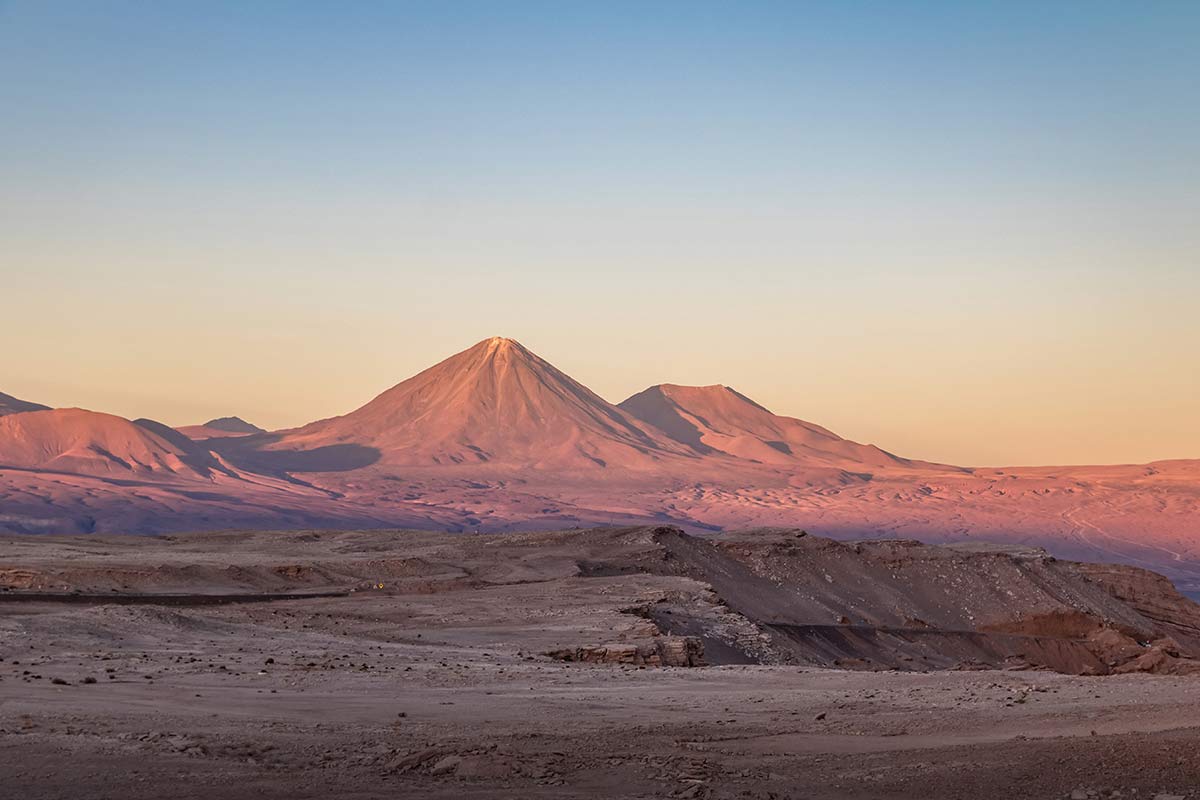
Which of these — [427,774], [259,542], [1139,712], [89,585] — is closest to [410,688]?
[427,774]

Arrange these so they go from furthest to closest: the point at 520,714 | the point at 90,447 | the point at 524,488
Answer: the point at 524,488 → the point at 90,447 → the point at 520,714

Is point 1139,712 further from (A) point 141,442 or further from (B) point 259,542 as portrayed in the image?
(A) point 141,442

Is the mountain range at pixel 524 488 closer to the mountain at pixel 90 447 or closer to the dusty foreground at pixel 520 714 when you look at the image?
the mountain at pixel 90 447

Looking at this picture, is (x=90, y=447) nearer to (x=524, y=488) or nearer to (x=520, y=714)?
(x=524, y=488)

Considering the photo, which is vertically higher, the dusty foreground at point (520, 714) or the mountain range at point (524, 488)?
the mountain range at point (524, 488)

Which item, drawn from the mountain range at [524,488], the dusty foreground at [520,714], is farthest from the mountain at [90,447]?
the dusty foreground at [520,714]

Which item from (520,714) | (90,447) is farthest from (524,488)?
(520,714)
